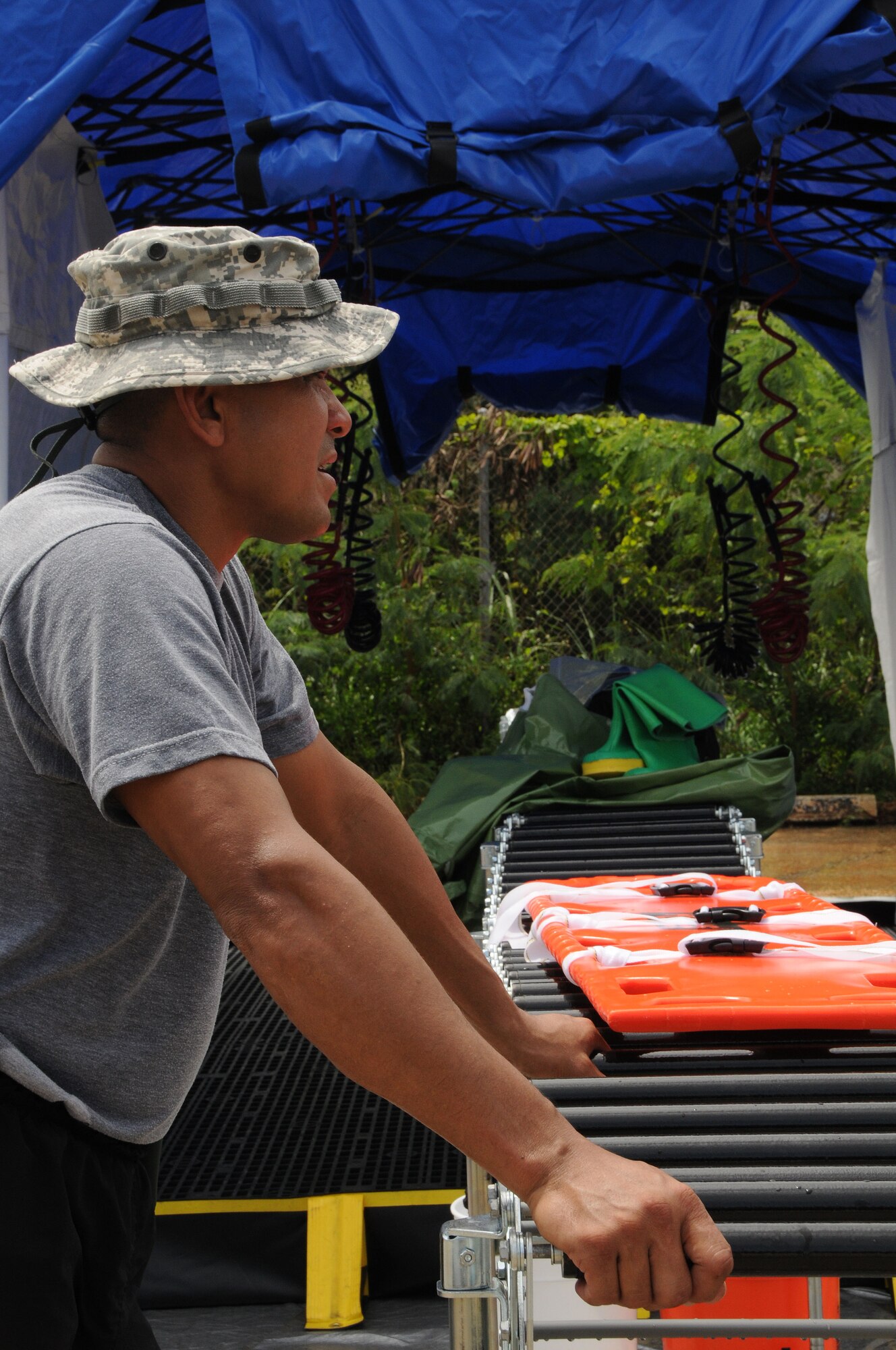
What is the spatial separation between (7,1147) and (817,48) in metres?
3.08

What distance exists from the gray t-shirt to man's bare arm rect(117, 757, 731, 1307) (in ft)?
0.20

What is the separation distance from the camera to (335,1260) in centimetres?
312

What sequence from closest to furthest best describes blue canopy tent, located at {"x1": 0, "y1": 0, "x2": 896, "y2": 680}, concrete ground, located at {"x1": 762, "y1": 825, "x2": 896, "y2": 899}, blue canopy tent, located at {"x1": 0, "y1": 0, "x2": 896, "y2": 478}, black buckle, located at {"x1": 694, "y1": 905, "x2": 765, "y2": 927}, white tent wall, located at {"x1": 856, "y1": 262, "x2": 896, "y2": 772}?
black buckle, located at {"x1": 694, "y1": 905, "x2": 765, "y2": 927}, blue canopy tent, located at {"x1": 0, "y1": 0, "x2": 896, "y2": 478}, blue canopy tent, located at {"x1": 0, "y1": 0, "x2": 896, "y2": 680}, white tent wall, located at {"x1": 856, "y1": 262, "x2": 896, "y2": 772}, concrete ground, located at {"x1": 762, "y1": 825, "x2": 896, "y2": 899}

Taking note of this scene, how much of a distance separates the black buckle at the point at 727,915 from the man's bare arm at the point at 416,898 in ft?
2.20

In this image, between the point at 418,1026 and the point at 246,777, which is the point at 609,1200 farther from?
the point at 246,777

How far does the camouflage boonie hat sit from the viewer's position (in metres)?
1.37

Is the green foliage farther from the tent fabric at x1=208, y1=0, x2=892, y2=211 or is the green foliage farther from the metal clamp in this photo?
the metal clamp

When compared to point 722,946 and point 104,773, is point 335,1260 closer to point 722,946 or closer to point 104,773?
point 722,946

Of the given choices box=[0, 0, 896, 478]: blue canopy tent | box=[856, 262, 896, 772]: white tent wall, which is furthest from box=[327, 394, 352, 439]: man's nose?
box=[856, 262, 896, 772]: white tent wall

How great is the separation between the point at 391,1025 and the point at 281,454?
707 mm

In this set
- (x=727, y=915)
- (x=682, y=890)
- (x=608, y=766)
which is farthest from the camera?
(x=608, y=766)

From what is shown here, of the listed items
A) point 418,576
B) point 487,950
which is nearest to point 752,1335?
point 487,950

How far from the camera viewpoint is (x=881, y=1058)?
1731 mm

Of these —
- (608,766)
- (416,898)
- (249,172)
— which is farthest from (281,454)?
(608,766)
